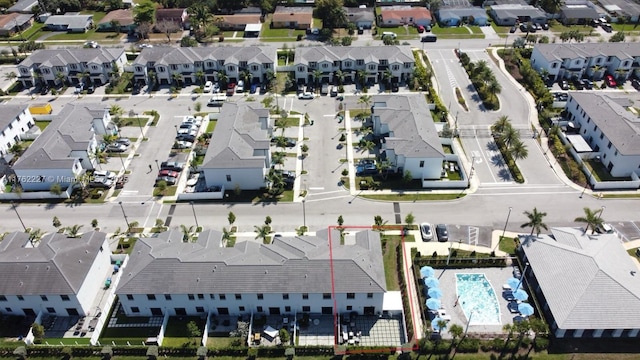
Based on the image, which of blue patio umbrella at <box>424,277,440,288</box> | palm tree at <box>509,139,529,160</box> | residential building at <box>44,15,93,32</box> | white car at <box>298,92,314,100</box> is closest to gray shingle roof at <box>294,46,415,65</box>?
white car at <box>298,92,314,100</box>

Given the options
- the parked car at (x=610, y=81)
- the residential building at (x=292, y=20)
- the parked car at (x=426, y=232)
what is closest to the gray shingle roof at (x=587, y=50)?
the parked car at (x=610, y=81)

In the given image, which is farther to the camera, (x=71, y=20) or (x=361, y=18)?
(x=71, y=20)

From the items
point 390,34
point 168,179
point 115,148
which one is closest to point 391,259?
point 168,179

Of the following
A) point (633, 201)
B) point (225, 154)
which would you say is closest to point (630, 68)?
point (633, 201)

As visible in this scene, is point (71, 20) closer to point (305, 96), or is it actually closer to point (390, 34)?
point (305, 96)

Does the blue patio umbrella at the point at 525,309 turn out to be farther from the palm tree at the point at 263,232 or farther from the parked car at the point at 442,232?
the palm tree at the point at 263,232

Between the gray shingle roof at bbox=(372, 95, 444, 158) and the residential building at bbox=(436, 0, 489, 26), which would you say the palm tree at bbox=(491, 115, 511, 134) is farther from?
the residential building at bbox=(436, 0, 489, 26)
